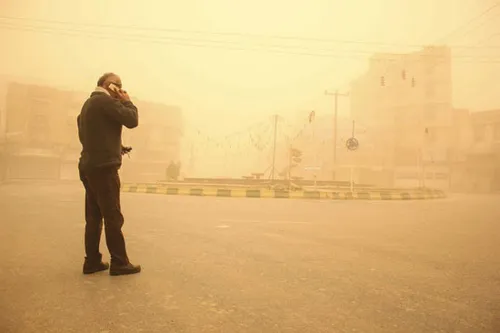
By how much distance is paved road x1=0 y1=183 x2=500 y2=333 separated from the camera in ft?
5.60

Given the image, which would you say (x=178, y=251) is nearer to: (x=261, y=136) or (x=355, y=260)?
(x=355, y=260)

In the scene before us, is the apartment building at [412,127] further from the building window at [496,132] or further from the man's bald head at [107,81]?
the man's bald head at [107,81]

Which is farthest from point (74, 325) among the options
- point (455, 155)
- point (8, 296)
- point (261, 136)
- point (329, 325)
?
point (455, 155)

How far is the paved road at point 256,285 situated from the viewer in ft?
5.60

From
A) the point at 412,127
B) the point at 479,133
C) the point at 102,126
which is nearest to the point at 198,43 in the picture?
the point at 102,126

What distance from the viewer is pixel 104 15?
7.50 metres

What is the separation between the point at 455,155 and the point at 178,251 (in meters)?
38.9

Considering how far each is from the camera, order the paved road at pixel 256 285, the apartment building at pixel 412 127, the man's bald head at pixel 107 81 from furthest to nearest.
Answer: the apartment building at pixel 412 127 → the man's bald head at pixel 107 81 → the paved road at pixel 256 285

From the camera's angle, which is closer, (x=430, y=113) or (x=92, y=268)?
(x=92, y=268)

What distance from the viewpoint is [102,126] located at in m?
2.62

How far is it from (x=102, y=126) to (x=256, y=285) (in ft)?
5.53

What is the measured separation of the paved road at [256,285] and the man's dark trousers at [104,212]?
0.20m

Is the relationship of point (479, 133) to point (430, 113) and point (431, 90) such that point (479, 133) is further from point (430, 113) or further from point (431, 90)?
point (431, 90)

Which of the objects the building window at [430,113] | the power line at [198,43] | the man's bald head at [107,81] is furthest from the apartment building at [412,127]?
the man's bald head at [107,81]
